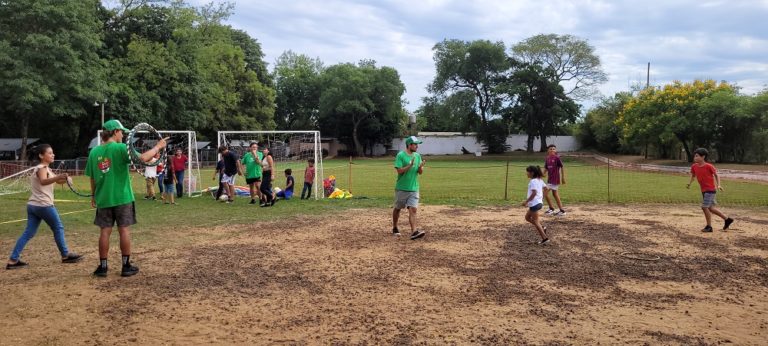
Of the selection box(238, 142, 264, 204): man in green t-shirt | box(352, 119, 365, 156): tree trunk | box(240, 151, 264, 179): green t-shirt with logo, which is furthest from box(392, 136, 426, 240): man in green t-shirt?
box(352, 119, 365, 156): tree trunk

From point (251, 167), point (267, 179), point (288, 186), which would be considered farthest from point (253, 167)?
point (288, 186)

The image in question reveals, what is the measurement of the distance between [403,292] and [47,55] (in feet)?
98.7

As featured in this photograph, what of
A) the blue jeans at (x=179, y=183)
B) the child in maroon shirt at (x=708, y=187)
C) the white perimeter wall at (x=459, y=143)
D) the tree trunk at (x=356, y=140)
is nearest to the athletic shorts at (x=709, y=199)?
the child in maroon shirt at (x=708, y=187)

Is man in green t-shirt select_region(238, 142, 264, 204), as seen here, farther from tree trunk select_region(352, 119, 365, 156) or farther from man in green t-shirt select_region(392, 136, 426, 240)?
tree trunk select_region(352, 119, 365, 156)

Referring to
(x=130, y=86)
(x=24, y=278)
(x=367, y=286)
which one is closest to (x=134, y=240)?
(x=24, y=278)

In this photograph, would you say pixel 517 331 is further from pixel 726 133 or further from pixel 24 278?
Result: pixel 726 133

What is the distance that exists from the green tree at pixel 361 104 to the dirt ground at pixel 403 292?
53.3 meters

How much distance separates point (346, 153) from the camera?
67.0 meters

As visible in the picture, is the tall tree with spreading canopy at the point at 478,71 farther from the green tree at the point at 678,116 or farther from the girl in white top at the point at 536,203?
the girl in white top at the point at 536,203

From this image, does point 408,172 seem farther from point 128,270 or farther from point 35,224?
point 35,224

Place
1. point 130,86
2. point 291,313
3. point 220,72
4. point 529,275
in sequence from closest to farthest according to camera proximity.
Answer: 1. point 291,313
2. point 529,275
3. point 130,86
4. point 220,72

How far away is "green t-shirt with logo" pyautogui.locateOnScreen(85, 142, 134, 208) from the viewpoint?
6.32 metres

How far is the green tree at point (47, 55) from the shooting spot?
27.7 metres

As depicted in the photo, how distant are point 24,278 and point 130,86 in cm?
3291
